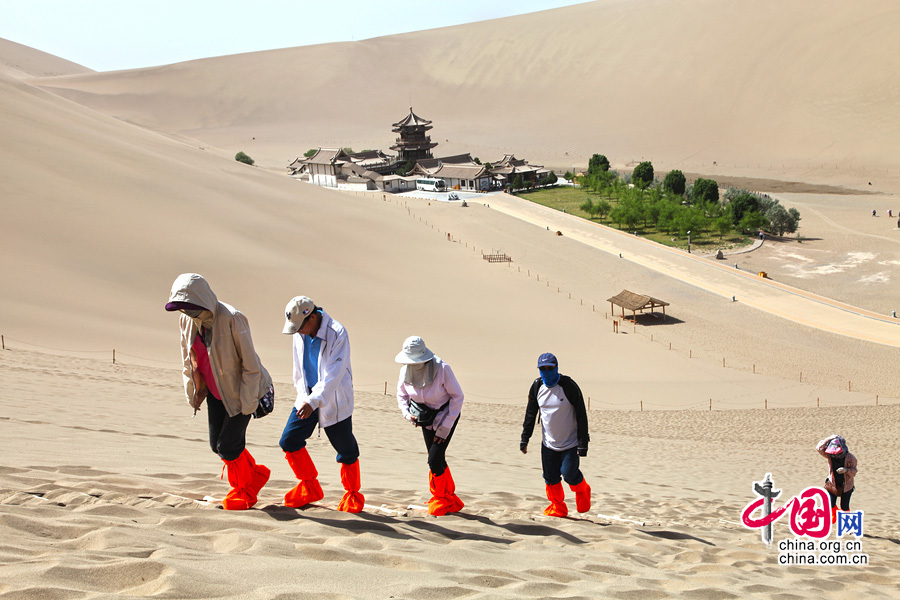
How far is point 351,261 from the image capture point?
2566 centimetres

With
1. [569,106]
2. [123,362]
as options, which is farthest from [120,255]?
[569,106]

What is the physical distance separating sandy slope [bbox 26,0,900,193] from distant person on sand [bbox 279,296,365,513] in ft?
193

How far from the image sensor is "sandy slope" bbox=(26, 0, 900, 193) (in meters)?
72.9

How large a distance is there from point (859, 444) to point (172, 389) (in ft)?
36.5

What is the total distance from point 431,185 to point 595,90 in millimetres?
47578

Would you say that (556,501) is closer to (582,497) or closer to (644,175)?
(582,497)

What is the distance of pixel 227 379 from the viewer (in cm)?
481

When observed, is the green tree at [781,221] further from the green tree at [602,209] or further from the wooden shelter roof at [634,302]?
the wooden shelter roof at [634,302]

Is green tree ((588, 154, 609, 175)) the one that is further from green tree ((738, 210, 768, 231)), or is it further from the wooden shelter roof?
the wooden shelter roof

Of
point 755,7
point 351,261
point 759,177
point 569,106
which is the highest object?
point 755,7

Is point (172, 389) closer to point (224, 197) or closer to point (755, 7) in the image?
point (224, 197)

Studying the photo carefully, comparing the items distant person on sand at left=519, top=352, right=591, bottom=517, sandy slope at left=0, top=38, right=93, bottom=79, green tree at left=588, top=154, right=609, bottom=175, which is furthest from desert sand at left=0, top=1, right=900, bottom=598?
sandy slope at left=0, top=38, right=93, bottom=79

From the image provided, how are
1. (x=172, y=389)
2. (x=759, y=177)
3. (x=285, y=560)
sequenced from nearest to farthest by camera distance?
1. (x=285, y=560)
2. (x=172, y=389)
3. (x=759, y=177)

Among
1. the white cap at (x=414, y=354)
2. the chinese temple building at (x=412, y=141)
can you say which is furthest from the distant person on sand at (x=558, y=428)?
the chinese temple building at (x=412, y=141)
